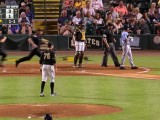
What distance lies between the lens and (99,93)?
17969 mm

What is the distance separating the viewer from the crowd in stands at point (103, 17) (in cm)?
3488

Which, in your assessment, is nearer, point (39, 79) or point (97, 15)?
point (39, 79)

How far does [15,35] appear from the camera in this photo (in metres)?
34.1

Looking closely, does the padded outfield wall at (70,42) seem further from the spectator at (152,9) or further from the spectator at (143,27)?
the spectator at (152,9)

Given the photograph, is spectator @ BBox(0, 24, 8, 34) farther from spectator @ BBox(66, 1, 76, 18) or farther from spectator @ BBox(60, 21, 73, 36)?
spectator @ BBox(66, 1, 76, 18)

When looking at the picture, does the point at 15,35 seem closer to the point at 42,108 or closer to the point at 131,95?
the point at 131,95

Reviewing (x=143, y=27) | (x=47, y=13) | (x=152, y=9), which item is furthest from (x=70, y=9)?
(x=152, y=9)

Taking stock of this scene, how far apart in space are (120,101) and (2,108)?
11.0ft

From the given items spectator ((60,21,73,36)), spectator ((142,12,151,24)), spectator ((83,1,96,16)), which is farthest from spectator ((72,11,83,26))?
spectator ((142,12,151,24))

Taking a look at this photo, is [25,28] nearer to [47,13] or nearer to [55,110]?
[47,13]

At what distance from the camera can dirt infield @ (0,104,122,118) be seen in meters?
13.9

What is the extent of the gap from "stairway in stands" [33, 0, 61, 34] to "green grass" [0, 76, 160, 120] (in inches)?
617

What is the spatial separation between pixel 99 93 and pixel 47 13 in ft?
68.6

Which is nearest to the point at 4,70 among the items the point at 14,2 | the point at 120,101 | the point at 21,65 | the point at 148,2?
the point at 21,65
